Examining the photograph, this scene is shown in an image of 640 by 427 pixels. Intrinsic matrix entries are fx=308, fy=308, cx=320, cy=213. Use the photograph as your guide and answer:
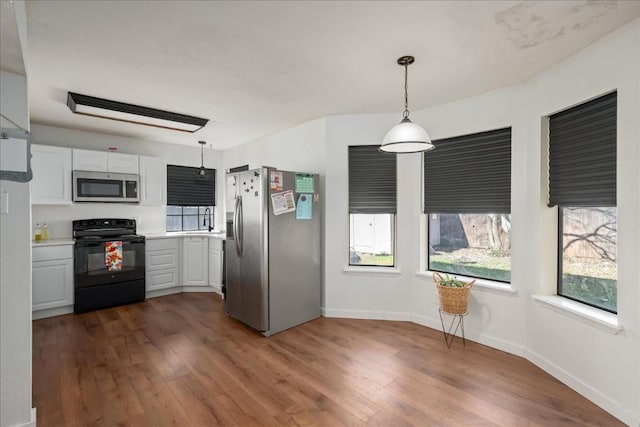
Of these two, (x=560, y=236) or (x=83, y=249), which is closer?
(x=560, y=236)

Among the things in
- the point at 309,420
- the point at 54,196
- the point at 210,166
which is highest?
the point at 210,166

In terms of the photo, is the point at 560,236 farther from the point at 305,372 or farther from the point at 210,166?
the point at 210,166

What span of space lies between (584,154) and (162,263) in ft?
17.0

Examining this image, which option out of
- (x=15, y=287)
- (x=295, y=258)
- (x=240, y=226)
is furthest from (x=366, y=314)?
(x=15, y=287)

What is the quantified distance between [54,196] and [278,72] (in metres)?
3.56

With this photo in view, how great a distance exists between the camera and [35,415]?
190 centimetres

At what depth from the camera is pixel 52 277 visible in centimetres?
380

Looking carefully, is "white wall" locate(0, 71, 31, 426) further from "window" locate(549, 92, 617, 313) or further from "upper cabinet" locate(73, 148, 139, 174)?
→ "window" locate(549, 92, 617, 313)

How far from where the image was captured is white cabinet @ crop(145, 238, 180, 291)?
460 centimetres

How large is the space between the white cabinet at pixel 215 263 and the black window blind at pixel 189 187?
1.07 m

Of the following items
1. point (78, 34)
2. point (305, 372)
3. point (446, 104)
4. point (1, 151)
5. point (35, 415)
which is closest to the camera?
point (1, 151)

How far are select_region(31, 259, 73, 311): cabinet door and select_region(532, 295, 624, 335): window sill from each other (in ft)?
17.1

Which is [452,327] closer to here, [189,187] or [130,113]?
[130,113]

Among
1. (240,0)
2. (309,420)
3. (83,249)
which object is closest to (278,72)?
(240,0)
